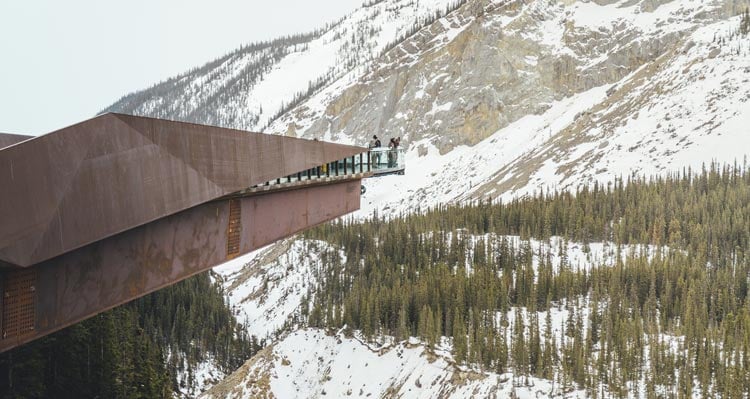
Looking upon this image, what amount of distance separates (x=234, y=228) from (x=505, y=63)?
10923cm

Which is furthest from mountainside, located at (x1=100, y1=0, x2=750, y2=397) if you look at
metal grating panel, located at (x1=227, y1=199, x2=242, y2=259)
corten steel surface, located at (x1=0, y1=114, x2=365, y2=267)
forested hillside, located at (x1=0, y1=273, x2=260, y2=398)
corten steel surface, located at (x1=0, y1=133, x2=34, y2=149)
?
corten steel surface, located at (x1=0, y1=114, x2=365, y2=267)

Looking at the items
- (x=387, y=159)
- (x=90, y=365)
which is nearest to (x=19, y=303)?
(x=90, y=365)

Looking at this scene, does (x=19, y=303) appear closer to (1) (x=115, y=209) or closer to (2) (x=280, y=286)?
(1) (x=115, y=209)

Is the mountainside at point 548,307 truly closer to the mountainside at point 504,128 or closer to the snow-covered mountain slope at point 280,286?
the mountainside at point 504,128

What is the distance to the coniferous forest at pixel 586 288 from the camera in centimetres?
3784

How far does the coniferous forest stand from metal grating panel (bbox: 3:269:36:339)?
32.5 metres

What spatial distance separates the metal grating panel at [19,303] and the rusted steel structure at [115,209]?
1 cm

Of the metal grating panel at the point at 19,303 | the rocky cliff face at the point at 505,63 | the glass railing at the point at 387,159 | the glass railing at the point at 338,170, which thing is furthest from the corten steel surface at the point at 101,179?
the rocky cliff face at the point at 505,63

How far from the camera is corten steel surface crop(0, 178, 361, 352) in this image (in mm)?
8719

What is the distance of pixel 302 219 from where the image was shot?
50.1ft

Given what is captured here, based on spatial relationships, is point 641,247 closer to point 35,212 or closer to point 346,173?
point 346,173

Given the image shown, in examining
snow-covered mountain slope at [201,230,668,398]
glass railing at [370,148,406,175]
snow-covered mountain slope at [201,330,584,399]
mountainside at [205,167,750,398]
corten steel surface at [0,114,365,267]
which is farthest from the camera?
snow-covered mountain slope at [201,230,668,398]

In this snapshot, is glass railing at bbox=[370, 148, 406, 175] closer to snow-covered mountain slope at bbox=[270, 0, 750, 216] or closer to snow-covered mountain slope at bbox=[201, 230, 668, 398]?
snow-covered mountain slope at bbox=[201, 230, 668, 398]

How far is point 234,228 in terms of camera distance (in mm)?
12547
